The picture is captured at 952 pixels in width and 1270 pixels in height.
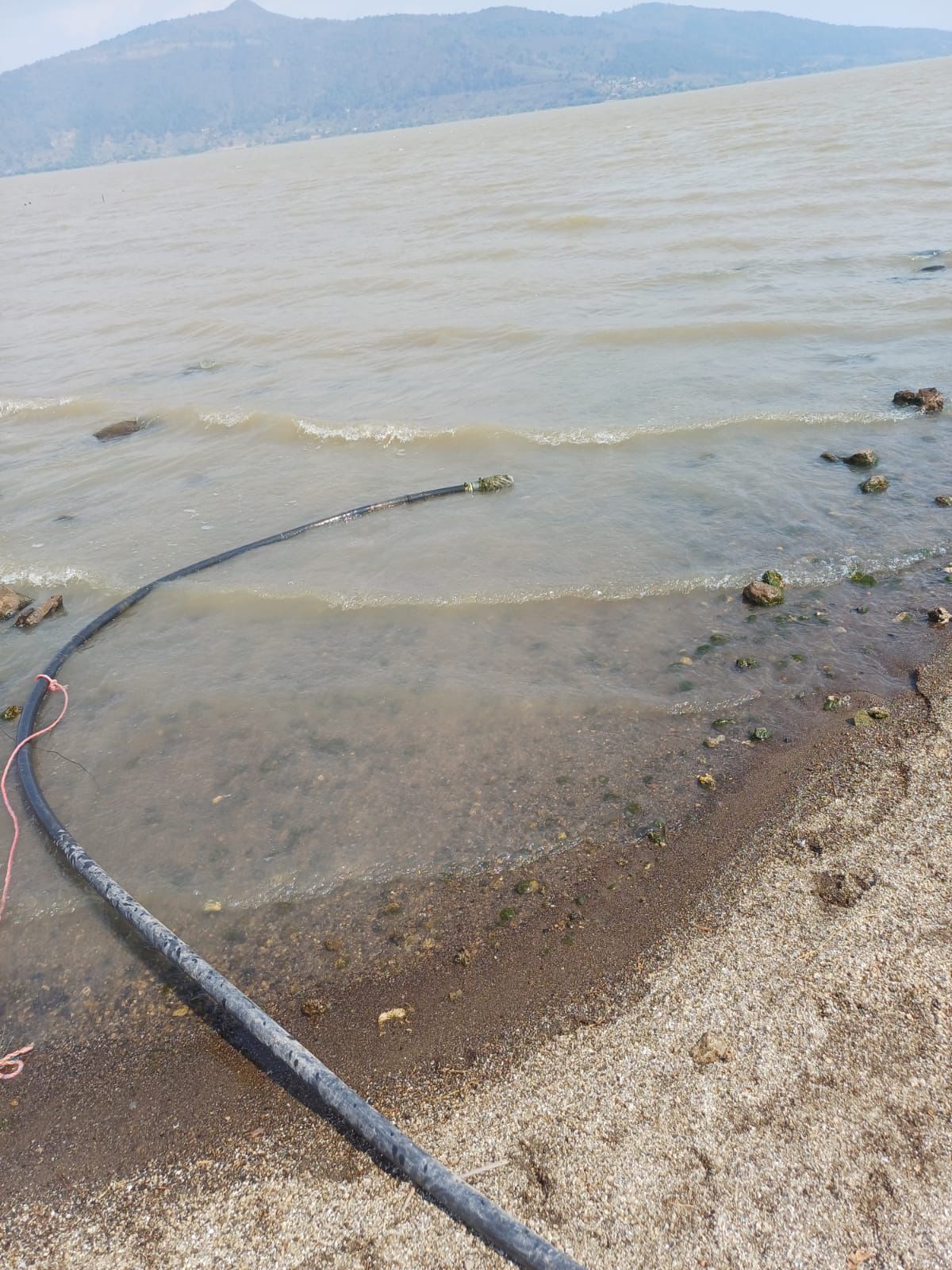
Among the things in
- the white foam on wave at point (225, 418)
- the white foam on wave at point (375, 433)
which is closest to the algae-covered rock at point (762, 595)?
the white foam on wave at point (375, 433)

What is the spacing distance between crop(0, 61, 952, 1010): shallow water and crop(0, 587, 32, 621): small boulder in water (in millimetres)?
371

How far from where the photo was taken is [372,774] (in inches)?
211

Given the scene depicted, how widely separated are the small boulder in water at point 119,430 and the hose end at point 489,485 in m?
6.05

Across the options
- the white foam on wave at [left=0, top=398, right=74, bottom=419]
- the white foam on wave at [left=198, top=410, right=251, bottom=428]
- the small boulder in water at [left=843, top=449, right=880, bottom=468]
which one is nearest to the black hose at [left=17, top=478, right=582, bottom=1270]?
the white foam on wave at [left=198, top=410, right=251, bottom=428]

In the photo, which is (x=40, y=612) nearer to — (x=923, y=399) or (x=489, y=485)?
(x=489, y=485)

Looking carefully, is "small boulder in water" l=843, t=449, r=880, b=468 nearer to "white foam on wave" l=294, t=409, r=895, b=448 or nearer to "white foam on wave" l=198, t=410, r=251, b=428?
"white foam on wave" l=294, t=409, r=895, b=448

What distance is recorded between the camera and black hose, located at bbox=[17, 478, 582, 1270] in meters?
2.77

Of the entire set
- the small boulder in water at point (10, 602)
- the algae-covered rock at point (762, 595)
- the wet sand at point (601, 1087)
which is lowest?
the wet sand at point (601, 1087)

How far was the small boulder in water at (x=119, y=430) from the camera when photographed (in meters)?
12.4

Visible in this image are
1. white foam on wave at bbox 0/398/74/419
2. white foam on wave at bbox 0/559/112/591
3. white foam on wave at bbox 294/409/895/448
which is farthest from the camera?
white foam on wave at bbox 0/398/74/419

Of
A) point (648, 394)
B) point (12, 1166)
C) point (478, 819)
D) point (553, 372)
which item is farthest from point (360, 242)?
point (12, 1166)

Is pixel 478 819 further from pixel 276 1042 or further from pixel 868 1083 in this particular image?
pixel 868 1083

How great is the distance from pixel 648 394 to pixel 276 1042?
9.69m

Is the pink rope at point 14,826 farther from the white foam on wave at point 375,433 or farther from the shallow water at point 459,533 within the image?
the white foam on wave at point 375,433
